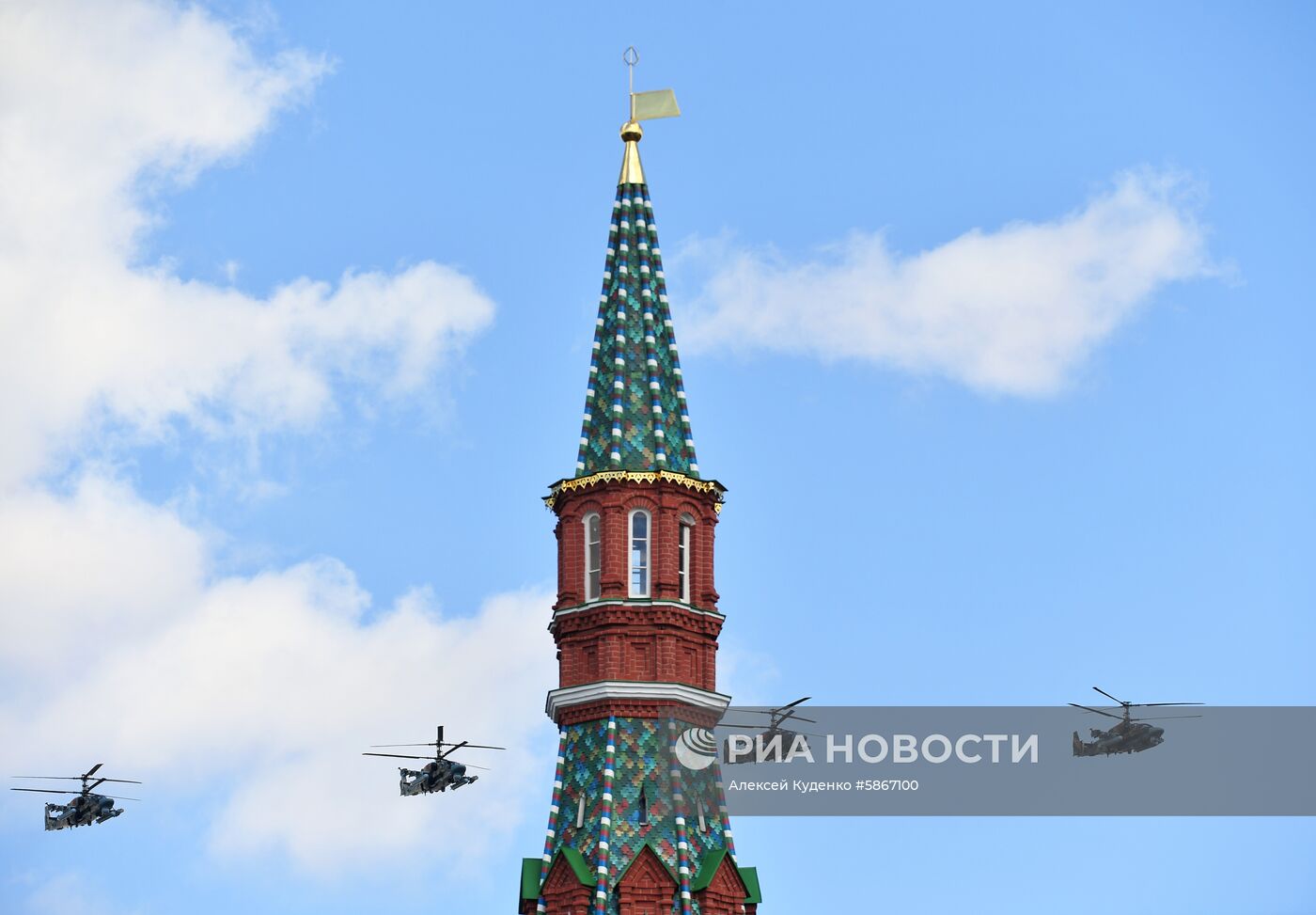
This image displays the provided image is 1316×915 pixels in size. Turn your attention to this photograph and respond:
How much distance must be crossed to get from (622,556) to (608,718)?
699cm

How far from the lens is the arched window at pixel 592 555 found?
400ft

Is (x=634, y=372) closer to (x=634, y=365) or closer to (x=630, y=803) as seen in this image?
(x=634, y=365)

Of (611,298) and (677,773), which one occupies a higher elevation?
(611,298)

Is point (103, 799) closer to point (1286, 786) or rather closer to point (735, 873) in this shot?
point (735, 873)

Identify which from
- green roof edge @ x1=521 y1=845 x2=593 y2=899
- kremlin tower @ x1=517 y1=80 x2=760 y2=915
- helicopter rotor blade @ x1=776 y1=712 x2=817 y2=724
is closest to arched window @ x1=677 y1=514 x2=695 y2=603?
kremlin tower @ x1=517 y1=80 x2=760 y2=915

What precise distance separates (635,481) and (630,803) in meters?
13.4

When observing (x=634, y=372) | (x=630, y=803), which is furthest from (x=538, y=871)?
(x=634, y=372)

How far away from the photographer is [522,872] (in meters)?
118

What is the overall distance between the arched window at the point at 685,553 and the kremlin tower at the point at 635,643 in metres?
0.05

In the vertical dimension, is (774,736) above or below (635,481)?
below

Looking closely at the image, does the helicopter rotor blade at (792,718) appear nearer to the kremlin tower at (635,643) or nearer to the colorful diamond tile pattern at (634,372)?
the kremlin tower at (635,643)

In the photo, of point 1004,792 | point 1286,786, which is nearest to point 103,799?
point 1004,792

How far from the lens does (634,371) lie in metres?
124

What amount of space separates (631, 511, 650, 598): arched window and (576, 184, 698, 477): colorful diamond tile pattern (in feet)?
6.92
